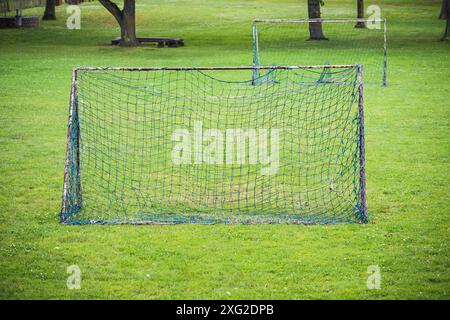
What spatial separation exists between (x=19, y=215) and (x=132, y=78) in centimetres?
1248

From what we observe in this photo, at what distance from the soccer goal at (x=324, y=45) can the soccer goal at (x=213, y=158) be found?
14.4 feet

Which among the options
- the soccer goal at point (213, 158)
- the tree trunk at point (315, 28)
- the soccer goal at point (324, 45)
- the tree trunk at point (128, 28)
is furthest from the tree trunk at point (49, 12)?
the soccer goal at point (213, 158)

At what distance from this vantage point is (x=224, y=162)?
555 inches

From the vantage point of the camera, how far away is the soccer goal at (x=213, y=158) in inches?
441

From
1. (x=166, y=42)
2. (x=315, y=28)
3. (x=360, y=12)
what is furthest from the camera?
(x=360, y=12)

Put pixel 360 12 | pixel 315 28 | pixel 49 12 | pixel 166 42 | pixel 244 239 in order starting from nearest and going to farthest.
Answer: pixel 244 239, pixel 166 42, pixel 315 28, pixel 360 12, pixel 49 12

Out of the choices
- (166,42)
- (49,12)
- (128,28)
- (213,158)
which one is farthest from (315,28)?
(213,158)

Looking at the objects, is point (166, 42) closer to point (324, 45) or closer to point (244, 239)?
point (324, 45)

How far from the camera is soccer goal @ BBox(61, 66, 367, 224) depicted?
36.7ft

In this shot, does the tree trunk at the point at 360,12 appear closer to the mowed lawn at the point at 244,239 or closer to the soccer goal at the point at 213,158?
the mowed lawn at the point at 244,239

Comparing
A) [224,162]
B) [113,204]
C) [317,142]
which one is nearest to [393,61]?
[317,142]

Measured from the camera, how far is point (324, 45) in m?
34.0

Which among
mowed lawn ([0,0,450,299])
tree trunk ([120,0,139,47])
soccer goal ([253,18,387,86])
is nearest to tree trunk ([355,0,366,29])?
soccer goal ([253,18,387,86])

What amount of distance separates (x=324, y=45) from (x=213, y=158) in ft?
68.1
